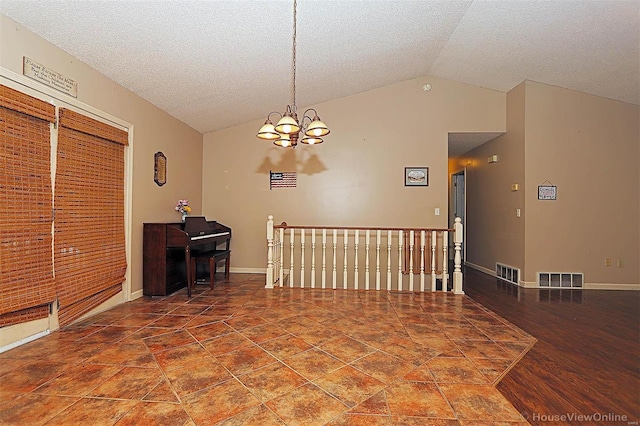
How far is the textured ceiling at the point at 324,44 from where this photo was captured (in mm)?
2705

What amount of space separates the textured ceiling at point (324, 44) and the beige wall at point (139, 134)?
11cm

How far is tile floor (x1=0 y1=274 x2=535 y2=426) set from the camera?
1664 mm

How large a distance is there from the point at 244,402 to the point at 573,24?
484cm

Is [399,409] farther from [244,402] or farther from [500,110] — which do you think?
[500,110]

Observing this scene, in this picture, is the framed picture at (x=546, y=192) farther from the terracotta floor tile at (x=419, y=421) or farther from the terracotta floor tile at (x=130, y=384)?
the terracotta floor tile at (x=130, y=384)

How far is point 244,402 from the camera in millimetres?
1757

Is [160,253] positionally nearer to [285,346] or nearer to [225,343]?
[225,343]

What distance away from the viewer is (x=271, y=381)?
1981mm

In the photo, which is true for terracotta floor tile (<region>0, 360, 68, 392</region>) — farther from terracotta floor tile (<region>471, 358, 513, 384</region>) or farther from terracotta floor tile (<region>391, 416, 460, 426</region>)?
terracotta floor tile (<region>471, 358, 513, 384</region>)

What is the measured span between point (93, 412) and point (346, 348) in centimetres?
164

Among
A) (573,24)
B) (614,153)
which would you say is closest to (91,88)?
(573,24)

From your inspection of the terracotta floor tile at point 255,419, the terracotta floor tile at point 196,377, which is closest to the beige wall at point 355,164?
the terracotta floor tile at point 196,377

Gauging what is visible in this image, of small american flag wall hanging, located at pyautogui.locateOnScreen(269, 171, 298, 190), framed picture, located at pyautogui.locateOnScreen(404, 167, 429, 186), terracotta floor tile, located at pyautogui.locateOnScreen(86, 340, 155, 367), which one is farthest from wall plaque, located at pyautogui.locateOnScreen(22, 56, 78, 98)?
framed picture, located at pyautogui.locateOnScreen(404, 167, 429, 186)

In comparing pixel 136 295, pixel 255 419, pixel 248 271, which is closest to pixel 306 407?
pixel 255 419
